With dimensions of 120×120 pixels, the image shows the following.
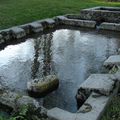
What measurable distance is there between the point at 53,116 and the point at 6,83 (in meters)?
1.88

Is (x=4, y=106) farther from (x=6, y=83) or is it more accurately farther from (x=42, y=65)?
(x=42, y=65)

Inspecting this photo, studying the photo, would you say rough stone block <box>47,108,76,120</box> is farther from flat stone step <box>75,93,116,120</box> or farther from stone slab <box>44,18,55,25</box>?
stone slab <box>44,18,55,25</box>

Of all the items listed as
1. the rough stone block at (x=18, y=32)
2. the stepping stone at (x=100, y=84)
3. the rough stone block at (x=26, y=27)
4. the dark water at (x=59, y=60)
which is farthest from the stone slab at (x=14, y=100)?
the rough stone block at (x=26, y=27)

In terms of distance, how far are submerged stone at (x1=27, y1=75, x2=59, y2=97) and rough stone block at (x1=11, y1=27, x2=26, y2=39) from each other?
12.0ft

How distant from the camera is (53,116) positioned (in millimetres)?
4133

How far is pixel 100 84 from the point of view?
4.97 m

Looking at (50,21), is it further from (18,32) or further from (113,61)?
(113,61)

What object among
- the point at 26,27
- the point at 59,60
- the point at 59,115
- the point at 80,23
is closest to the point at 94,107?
the point at 59,115

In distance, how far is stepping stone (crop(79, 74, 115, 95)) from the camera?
4797 mm

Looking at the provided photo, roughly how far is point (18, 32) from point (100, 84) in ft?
15.1

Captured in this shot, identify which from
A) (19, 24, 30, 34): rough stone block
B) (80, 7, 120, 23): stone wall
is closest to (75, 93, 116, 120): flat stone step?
(19, 24, 30, 34): rough stone block

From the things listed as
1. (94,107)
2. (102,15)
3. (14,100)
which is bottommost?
(102,15)

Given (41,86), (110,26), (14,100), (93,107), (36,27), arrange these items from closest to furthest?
(14,100), (93,107), (41,86), (36,27), (110,26)

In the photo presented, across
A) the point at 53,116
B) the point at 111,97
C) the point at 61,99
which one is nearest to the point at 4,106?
the point at 53,116
